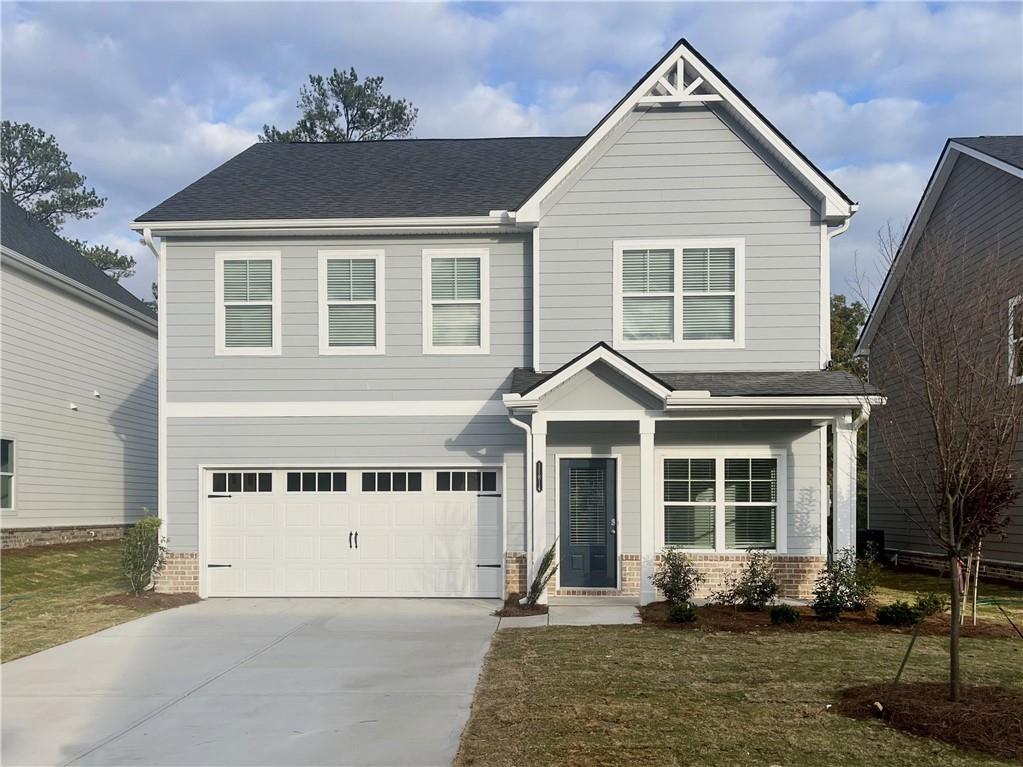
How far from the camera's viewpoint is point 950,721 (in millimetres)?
7062

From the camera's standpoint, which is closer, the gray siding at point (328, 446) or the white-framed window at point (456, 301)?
the gray siding at point (328, 446)

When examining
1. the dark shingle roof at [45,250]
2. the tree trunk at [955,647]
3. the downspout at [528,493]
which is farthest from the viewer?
the dark shingle roof at [45,250]

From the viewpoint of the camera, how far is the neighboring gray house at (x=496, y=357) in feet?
47.3

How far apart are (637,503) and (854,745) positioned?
774 cm

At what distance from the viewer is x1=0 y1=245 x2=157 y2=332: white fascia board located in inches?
759

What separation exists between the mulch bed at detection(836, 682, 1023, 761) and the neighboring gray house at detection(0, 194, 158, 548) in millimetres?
17059

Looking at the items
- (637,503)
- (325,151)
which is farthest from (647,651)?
(325,151)

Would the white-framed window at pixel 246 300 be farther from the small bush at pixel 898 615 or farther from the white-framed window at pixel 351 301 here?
the small bush at pixel 898 615

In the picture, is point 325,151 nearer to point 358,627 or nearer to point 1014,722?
point 358,627

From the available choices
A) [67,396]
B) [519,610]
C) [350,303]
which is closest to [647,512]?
[519,610]

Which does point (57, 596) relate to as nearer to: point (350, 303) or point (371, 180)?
point (350, 303)

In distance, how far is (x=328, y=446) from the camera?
49.1 feet

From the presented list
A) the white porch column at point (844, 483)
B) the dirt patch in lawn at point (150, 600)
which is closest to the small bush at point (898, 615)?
the white porch column at point (844, 483)

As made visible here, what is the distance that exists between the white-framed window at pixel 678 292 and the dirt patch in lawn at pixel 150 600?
770 centimetres
